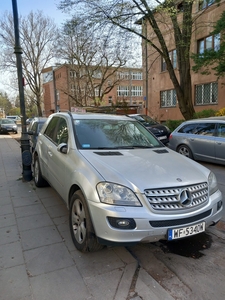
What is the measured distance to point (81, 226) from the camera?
271cm

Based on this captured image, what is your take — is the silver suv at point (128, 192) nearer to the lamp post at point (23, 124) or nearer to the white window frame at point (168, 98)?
the lamp post at point (23, 124)

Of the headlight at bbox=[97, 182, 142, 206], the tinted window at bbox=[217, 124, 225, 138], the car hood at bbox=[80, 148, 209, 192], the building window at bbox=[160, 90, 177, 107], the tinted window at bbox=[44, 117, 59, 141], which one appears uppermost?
the building window at bbox=[160, 90, 177, 107]

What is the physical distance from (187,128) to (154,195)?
610cm

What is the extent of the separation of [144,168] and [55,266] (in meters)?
1.46

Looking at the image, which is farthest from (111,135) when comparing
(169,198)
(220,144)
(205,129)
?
(205,129)

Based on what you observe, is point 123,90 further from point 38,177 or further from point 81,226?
point 81,226

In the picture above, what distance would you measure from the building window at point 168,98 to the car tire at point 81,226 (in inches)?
734

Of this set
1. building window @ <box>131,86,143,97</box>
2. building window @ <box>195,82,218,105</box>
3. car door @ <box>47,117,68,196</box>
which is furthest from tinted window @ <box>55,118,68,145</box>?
building window @ <box>131,86,143,97</box>

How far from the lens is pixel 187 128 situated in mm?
7902

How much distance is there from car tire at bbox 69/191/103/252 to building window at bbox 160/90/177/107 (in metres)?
18.6

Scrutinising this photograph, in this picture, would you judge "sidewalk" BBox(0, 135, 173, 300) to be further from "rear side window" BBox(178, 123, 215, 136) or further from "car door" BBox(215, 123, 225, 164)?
"rear side window" BBox(178, 123, 215, 136)

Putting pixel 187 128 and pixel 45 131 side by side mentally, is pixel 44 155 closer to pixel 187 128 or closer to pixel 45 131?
pixel 45 131

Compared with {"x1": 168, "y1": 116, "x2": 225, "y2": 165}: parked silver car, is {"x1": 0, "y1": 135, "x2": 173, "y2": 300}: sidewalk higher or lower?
lower

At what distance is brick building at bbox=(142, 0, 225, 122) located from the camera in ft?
50.3
